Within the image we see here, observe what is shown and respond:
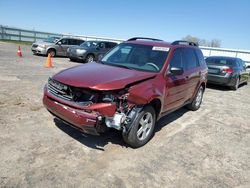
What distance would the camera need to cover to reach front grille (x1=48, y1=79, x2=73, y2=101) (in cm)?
407

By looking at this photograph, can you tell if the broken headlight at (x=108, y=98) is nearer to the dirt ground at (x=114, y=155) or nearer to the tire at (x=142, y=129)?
the tire at (x=142, y=129)

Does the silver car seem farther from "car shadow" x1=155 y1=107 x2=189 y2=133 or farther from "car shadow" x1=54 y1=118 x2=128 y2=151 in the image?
"car shadow" x1=54 y1=118 x2=128 y2=151

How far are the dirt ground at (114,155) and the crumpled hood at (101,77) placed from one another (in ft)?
3.75

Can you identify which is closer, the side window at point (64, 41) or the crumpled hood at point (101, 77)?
the crumpled hood at point (101, 77)

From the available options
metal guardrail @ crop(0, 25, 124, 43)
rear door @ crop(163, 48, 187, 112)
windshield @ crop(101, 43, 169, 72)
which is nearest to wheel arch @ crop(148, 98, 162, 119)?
rear door @ crop(163, 48, 187, 112)

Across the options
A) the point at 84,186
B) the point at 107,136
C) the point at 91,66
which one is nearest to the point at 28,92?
the point at 91,66

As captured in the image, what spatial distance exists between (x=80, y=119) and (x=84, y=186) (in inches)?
40.2

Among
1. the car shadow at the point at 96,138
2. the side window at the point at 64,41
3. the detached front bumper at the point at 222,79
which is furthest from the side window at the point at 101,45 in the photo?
the car shadow at the point at 96,138

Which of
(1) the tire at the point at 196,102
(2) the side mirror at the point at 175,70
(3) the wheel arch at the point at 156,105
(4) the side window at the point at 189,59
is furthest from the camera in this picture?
(1) the tire at the point at 196,102

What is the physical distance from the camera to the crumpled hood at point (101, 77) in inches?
151

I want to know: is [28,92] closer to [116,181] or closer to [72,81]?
[72,81]

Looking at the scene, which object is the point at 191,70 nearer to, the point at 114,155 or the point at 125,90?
the point at 125,90

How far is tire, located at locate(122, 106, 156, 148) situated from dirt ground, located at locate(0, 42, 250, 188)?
15 centimetres

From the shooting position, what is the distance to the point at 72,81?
158 inches
